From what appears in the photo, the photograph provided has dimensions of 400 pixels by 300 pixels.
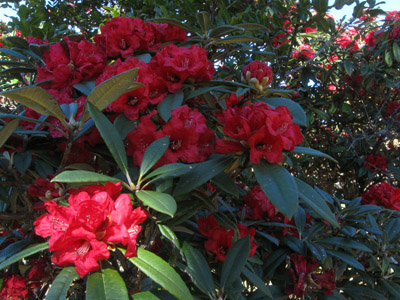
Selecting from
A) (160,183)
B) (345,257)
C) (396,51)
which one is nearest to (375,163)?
(396,51)

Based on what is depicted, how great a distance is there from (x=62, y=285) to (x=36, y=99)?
369mm

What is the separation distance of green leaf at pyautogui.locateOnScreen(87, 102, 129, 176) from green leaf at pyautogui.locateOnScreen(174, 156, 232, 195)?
130 millimetres

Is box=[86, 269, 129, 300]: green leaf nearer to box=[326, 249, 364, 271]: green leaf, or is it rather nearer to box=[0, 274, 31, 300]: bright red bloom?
box=[0, 274, 31, 300]: bright red bloom

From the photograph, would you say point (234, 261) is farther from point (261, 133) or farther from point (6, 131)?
point (6, 131)

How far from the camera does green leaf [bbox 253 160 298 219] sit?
2.07 feet

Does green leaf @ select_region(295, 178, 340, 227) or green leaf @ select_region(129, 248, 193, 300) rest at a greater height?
green leaf @ select_region(295, 178, 340, 227)

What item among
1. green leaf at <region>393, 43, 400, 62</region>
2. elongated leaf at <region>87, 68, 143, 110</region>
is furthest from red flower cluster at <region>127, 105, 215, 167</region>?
green leaf at <region>393, 43, 400, 62</region>

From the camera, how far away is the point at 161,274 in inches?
24.4

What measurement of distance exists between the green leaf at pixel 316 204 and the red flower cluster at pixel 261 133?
105 mm

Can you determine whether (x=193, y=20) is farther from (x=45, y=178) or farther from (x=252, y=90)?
(x=45, y=178)

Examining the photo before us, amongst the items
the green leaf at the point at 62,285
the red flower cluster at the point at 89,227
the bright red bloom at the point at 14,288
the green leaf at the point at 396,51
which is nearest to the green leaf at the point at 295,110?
the red flower cluster at the point at 89,227

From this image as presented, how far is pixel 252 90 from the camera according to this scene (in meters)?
0.99

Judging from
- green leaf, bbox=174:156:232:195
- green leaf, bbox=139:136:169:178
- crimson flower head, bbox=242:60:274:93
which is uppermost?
crimson flower head, bbox=242:60:274:93

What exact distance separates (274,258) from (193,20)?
3.69 ft
